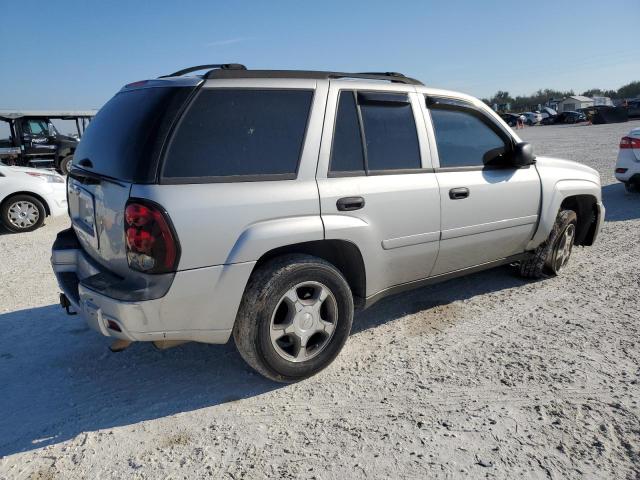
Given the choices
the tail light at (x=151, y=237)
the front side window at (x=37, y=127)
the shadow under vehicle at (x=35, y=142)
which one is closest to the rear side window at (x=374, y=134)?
the tail light at (x=151, y=237)

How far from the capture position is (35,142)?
17.1 meters

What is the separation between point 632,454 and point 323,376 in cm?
170

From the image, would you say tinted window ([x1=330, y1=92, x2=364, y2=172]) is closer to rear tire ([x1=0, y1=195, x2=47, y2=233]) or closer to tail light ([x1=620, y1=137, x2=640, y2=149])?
rear tire ([x1=0, y1=195, x2=47, y2=233])

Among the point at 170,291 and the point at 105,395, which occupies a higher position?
the point at 170,291

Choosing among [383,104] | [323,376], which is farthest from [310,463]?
[383,104]

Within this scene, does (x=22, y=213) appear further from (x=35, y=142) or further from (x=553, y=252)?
(x=35, y=142)

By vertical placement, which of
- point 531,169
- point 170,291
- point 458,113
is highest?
point 458,113

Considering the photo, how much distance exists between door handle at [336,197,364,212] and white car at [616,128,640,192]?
7.30 metres

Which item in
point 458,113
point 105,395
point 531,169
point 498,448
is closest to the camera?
point 498,448

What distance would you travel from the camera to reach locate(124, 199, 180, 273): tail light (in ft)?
8.09

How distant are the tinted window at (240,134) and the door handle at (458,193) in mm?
1293

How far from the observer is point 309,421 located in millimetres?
2693

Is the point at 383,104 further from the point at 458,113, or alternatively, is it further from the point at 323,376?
the point at 323,376

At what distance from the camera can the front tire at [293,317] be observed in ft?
9.24
